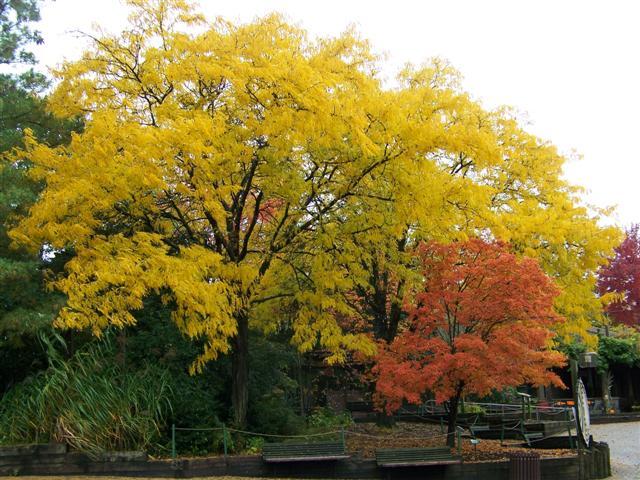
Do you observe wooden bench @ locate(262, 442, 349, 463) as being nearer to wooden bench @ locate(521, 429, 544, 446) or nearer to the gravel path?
wooden bench @ locate(521, 429, 544, 446)

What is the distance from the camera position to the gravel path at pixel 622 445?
1470 centimetres

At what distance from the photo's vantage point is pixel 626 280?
132ft

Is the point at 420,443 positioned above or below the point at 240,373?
below

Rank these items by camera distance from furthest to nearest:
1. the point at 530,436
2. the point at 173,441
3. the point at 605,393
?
the point at 605,393, the point at 530,436, the point at 173,441

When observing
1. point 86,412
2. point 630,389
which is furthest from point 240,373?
point 630,389

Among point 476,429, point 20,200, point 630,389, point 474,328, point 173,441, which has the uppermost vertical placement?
point 20,200

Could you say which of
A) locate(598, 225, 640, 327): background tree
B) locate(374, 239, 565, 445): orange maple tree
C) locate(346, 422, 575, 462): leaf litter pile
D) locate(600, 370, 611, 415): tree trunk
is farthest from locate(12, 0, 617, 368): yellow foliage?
locate(598, 225, 640, 327): background tree

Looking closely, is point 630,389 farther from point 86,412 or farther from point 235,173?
point 86,412

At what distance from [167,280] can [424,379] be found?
549 centimetres

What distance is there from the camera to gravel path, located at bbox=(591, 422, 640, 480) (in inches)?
579

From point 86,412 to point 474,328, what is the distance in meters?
7.66

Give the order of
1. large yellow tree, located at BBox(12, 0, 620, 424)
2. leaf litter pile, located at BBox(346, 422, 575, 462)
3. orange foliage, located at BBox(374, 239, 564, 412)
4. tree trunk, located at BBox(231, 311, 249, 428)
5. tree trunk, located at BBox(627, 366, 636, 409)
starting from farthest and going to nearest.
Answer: tree trunk, located at BBox(627, 366, 636, 409) → leaf litter pile, located at BBox(346, 422, 575, 462) → tree trunk, located at BBox(231, 311, 249, 428) → orange foliage, located at BBox(374, 239, 564, 412) → large yellow tree, located at BBox(12, 0, 620, 424)

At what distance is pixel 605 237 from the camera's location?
1694 centimetres

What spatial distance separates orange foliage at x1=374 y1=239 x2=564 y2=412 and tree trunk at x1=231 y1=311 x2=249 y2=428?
9.06ft
